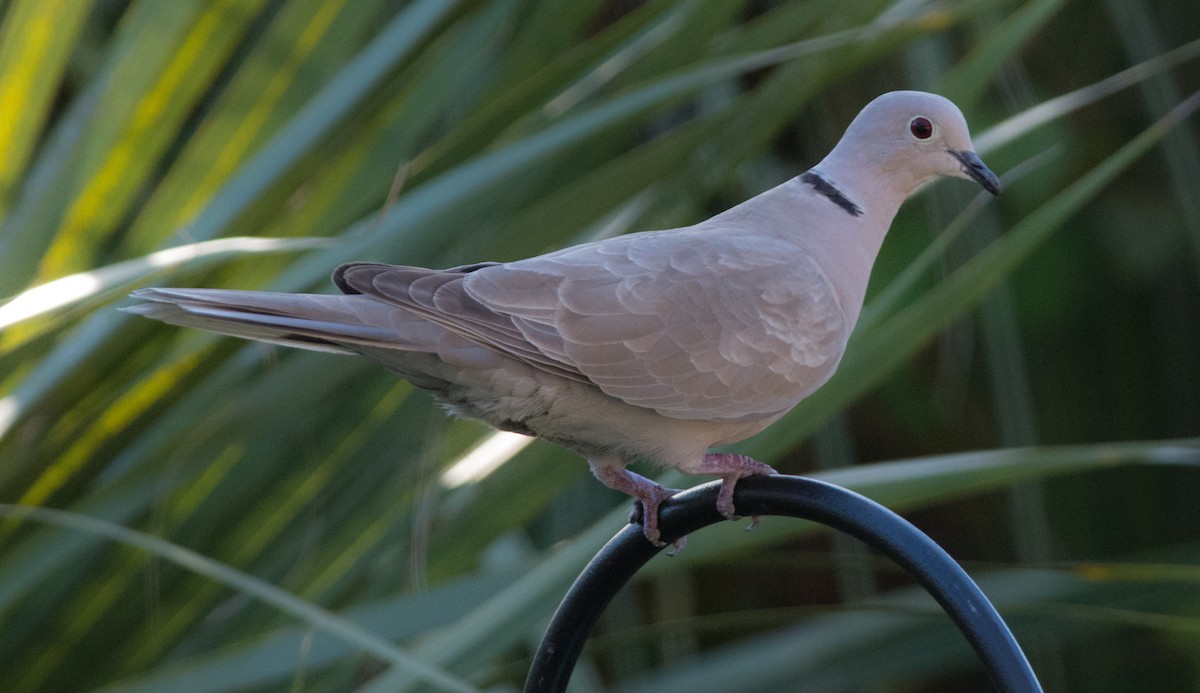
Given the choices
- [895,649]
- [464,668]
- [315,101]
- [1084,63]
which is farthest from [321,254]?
[1084,63]

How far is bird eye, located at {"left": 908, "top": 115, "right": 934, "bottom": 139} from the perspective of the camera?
129cm

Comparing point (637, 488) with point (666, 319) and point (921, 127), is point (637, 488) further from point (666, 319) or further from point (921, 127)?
point (921, 127)

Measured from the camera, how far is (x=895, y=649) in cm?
204

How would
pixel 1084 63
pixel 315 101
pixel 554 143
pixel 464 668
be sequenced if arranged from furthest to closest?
pixel 1084 63
pixel 315 101
pixel 554 143
pixel 464 668

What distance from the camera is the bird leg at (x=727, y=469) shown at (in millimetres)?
1190

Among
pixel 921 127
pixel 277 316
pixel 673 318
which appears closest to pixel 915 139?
pixel 921 127

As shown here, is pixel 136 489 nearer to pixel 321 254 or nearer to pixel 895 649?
pixel 321 254

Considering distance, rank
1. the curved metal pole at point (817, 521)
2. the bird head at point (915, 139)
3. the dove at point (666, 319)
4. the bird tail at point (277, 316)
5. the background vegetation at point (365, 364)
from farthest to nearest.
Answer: the background vegetation at point (365, 364) < the bird head at point (915, 139) < the dove at point (666, 319) < the bird tail at point (277, 316) < the curved metal pole at point (817, 521)

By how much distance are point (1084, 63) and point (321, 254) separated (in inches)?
69.9

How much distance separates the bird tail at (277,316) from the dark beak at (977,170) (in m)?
0.55

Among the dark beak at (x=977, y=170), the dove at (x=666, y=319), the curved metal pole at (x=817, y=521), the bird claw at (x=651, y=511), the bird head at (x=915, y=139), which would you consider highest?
the bird head at (x=915, y=139)

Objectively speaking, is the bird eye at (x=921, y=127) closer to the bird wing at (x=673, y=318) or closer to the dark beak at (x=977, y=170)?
the dark beak at (x=977, y=170)

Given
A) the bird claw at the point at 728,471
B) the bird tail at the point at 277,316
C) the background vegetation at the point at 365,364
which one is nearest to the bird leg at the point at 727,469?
the bird claw at the point at 728,471

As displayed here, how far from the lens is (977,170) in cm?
128
